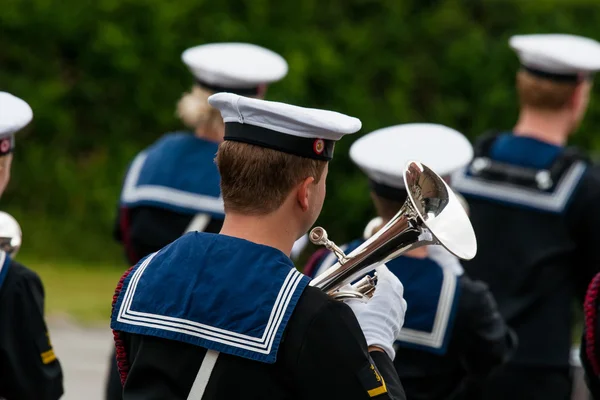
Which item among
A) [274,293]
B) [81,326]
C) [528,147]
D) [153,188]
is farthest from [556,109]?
[81,326]

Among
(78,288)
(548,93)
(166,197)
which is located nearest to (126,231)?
(166,197)

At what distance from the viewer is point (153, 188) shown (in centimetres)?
494

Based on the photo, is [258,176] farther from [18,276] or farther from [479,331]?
[479,331]

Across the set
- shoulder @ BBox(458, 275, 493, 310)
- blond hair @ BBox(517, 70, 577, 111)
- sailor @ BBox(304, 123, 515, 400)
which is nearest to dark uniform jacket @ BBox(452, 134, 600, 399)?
blond hair @ BBox(517, 70, 577, 111)

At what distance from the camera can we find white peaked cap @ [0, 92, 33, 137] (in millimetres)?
3854

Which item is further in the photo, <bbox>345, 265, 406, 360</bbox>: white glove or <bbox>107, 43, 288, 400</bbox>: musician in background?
<bbox>107, 43, 288, 400</bbox>: musician in background

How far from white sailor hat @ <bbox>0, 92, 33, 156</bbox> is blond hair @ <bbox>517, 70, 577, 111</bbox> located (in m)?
2.03

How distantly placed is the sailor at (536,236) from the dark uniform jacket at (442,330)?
0.72 m

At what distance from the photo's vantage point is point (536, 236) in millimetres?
4812

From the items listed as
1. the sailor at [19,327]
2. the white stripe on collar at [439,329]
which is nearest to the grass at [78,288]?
the sailor at [19,327]

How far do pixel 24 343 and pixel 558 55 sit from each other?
7.73 ft

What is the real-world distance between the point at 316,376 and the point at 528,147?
2.44 meters

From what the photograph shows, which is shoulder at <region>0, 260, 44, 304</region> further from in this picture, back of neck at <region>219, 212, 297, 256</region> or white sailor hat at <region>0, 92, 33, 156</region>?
back of neck at <region>219, 212, 297, 256</region>

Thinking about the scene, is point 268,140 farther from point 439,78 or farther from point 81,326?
point 439,78
